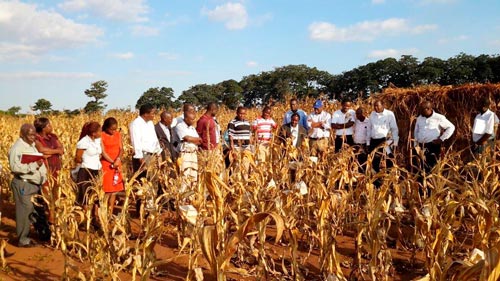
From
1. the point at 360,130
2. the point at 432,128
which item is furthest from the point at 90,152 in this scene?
the point at 432,128

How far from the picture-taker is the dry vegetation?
2.50 metres

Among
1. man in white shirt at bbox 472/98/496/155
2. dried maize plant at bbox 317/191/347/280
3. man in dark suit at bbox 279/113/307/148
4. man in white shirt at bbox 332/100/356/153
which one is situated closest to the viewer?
dried maize plant at bbox 317/191/347/280

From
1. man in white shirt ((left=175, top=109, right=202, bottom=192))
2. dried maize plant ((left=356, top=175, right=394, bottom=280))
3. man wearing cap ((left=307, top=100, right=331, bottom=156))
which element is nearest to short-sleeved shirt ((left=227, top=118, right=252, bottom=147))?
man in white shirt ((left=175, top=109, right=202, bottom=192))

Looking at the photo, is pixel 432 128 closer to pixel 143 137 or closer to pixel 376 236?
pixel 376 236

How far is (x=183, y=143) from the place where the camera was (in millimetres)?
5793

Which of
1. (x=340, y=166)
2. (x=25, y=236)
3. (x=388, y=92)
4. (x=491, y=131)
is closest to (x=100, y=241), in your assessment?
(x=25, y=236)

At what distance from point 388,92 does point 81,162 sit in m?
7.33

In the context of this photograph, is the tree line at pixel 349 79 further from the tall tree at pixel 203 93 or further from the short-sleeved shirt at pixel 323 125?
the short-sleeved shirt at pixel 323 125

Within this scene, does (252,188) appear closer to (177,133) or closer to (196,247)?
(196,247)

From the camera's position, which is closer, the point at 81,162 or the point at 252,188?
the point at 252,188

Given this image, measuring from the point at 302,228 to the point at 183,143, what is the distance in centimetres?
224

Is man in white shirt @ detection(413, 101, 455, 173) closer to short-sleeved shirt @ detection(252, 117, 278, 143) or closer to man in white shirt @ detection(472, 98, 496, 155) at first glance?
man in white shirt @ detection(472, 98, 496, 155)

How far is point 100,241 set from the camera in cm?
324

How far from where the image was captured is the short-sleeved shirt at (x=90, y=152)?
4897 mm
